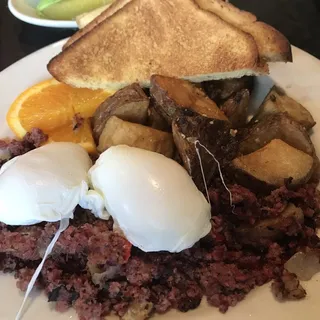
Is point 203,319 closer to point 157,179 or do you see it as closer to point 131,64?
point 157,179

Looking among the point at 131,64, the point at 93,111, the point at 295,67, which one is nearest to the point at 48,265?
the point at 93,111

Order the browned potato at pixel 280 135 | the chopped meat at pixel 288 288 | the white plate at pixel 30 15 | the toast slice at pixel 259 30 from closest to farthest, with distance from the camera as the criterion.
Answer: the chopped meat at pixel 288 288, the browned potato at pixel 280 135, the toast slice at pixel 259 30, the white plate at pixel 30 15

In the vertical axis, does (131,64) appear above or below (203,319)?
above

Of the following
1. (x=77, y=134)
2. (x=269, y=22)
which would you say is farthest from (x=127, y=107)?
(x=269, y=22)

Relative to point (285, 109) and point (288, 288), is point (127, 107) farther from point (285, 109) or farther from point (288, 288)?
point (288, 288)

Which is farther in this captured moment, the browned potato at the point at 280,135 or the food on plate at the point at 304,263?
the browned potato at the point at 280,135

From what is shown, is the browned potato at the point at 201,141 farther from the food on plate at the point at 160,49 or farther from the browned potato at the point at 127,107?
the food on plate at the point at 160,49

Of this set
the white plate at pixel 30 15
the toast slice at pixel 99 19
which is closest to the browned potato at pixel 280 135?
the toast slice at pixel 99 19
